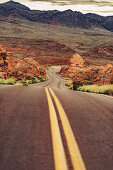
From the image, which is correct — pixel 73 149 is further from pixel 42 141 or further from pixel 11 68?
pixel 11 68

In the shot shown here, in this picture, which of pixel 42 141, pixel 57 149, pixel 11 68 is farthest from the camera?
pixel 11 68

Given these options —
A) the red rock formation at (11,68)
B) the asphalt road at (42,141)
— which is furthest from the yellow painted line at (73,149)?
the red rock formation at (11,68)

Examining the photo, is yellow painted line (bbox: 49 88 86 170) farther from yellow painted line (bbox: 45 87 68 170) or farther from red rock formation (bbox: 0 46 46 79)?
red rock formation (bbox: 0 46 46 79)

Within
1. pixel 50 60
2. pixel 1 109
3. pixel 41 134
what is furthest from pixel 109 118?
pixel 50 60

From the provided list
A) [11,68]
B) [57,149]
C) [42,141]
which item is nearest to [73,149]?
[57,149]

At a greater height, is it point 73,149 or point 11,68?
point 73,149

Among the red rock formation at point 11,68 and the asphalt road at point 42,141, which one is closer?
the asphalt road at point 42,141

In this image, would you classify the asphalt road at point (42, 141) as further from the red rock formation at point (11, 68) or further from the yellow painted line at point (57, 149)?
the red rock formation at point (11, 68)

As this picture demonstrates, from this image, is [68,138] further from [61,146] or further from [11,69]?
[11,69]

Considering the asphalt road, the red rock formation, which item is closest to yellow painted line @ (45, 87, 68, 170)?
the asphalt road

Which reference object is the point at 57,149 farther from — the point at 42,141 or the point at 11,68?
the point at 11,68

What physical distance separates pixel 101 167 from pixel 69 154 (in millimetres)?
436

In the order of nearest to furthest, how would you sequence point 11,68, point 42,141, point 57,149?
point 57,149
point 42,141
point 11,68

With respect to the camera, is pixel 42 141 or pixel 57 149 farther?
pixel 42 141
